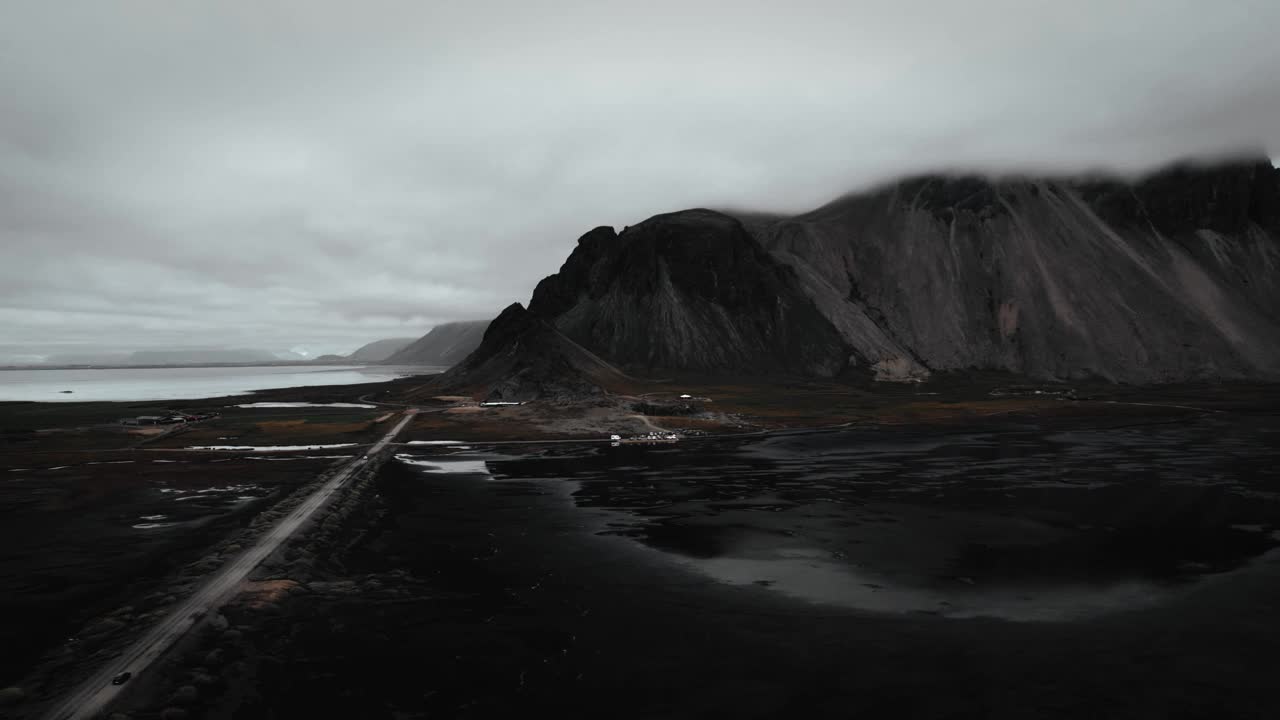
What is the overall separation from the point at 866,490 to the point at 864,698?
30415mm

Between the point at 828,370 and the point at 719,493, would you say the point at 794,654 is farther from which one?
the point at 828,370

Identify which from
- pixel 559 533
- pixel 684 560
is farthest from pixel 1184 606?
pixel 559 533

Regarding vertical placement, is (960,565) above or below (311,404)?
below

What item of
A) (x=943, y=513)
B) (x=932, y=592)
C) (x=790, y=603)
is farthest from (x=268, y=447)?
(x=932, y=592)

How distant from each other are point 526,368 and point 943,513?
103m

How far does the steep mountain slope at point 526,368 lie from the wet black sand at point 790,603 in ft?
244

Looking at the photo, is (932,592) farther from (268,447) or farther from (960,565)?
(268,447)

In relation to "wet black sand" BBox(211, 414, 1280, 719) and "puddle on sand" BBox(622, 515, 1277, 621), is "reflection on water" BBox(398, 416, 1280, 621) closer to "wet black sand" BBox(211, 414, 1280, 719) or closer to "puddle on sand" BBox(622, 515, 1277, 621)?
"puddle on sand" BBox(622, 515, 1277, 621)

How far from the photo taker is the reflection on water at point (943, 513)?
90.0ft

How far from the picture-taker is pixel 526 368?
136m

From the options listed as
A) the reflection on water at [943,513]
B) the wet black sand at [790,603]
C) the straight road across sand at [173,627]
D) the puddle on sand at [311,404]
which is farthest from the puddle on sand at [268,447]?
the puddle on sand at [311,404]

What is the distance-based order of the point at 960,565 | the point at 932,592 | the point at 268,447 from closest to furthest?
1. the point at 932,592
2. the point at 960,565
3. the point at 268,447

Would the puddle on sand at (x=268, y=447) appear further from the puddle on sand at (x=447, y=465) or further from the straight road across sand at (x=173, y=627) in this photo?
the straight road across sand at (x=173, y=627)

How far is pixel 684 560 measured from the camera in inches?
1227
